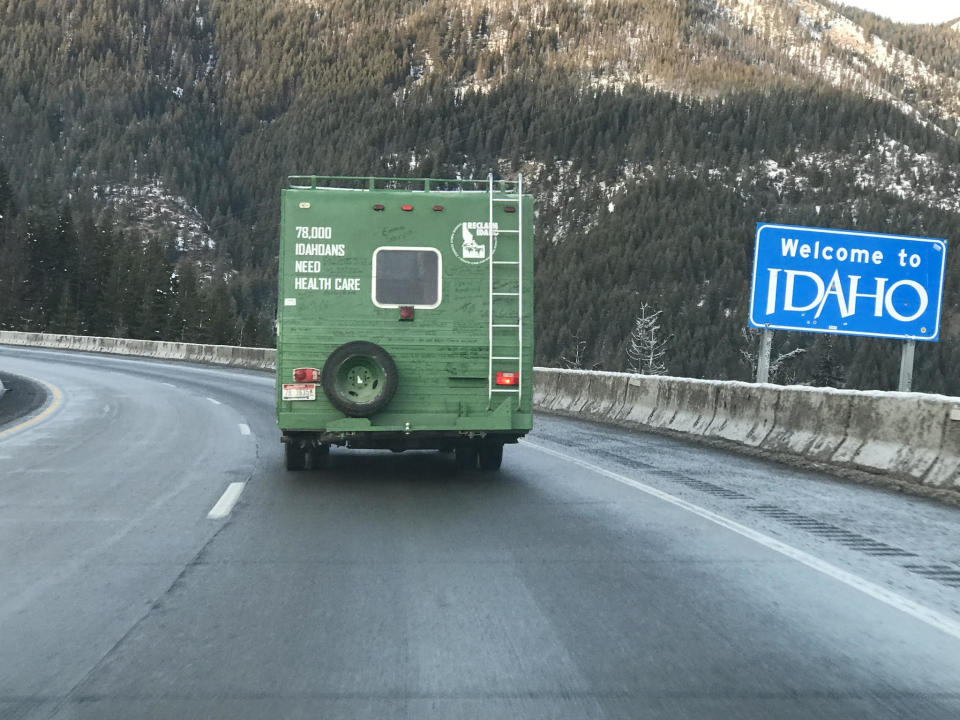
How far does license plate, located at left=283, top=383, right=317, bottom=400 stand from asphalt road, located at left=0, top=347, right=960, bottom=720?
A: 946 mm

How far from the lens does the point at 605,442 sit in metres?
15.6

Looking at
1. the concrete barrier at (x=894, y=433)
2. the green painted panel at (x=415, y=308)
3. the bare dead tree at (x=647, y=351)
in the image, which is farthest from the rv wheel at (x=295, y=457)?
Answer: the bare dead tree at (x=647, y=351)

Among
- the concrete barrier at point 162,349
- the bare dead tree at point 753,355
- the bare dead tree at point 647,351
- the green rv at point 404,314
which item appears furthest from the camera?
the bare dead tree at point 647,351

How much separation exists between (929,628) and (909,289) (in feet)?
38.9

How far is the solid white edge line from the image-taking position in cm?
528

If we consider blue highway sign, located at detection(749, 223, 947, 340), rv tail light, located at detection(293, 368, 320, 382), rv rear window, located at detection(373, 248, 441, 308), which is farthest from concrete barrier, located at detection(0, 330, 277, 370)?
rv rear window, located at detection(373, 248, 441, 308)

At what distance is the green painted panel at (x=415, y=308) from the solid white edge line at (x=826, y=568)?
1.92 m

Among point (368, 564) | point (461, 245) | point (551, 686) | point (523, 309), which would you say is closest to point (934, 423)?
point (523, 309)

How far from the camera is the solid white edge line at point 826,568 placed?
17.3 ft

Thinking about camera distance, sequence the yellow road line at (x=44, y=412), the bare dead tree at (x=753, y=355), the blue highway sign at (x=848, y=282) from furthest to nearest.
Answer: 1. the bare dead tree at (x=753, y=355)
2. the yellow road line at (x=44, y=412)
3. the blue highway sign at (x=848, y=282)

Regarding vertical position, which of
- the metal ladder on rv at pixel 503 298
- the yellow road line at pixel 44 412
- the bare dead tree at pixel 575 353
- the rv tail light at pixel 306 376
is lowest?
the bare dead tree at pixel 575 353

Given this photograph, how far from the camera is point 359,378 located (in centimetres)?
1046

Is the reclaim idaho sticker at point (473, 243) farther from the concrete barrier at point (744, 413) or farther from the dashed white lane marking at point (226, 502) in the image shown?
the concrete barrier at point (744, 413)

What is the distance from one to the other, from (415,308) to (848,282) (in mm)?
8644
